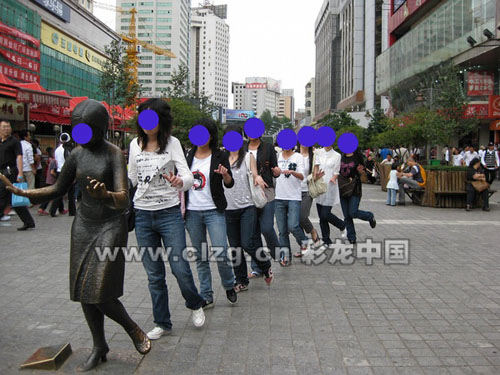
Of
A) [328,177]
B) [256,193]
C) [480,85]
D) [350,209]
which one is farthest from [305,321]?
[480,85]

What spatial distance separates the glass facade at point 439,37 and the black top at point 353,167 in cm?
2346

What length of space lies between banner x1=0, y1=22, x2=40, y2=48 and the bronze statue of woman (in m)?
28.4

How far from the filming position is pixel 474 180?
504 inches

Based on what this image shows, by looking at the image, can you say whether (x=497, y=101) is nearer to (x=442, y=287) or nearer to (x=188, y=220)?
(x=442, y=287)

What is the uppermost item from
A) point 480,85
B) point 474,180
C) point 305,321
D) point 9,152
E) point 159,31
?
point 159,31

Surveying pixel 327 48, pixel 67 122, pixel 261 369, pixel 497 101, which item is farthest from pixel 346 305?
pixel 327 48

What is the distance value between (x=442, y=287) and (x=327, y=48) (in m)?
104

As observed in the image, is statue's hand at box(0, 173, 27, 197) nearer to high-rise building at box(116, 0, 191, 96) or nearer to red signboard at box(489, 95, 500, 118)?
red signboard at box(489, 95, 500, 118)

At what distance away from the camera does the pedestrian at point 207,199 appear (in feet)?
14.6

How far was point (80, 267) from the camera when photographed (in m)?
3.26

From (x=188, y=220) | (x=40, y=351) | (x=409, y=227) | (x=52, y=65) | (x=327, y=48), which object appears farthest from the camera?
(x=327, y=48)

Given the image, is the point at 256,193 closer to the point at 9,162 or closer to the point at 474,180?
the point at 9,162

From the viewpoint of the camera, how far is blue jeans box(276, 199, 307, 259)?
6418 millimetres

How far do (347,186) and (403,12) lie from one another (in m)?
42.3
